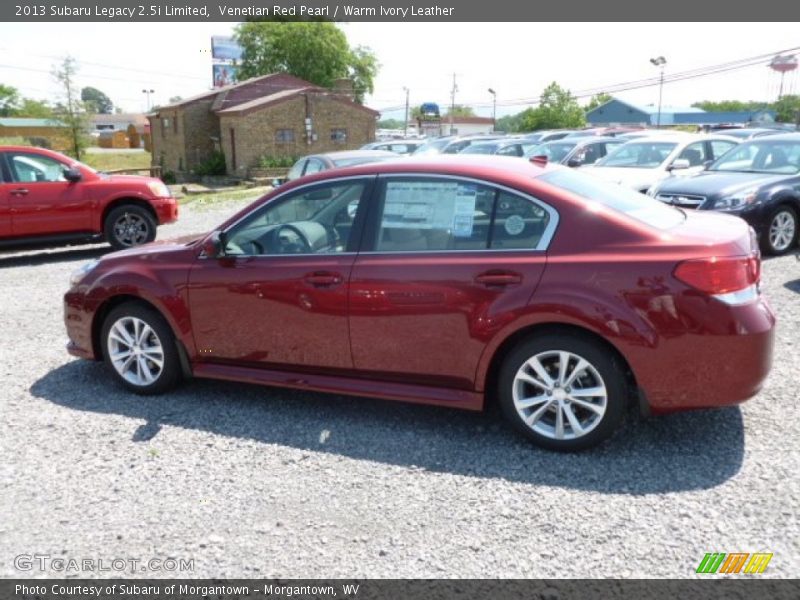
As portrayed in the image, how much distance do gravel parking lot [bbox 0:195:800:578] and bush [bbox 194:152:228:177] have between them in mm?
34668

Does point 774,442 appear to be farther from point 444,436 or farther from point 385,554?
point 385,554

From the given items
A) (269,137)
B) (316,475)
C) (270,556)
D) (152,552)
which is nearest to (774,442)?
(316,475)

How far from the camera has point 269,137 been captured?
3600cm

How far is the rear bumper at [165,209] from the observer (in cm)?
1130

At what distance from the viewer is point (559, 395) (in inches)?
146

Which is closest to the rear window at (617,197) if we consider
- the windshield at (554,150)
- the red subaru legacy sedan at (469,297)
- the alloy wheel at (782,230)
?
the red subaru legacy sedan at (469,297)

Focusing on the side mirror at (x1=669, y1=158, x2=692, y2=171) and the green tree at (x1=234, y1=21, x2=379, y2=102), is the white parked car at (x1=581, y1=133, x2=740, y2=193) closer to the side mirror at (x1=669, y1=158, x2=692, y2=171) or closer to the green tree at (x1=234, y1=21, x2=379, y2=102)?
the side mirror at (x1=669, y1=158, x2=692, y2=171)

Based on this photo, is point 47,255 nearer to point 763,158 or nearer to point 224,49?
point 763,158

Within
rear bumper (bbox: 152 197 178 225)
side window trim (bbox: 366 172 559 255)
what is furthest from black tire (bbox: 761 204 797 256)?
rear bumper (bbox: 152 197 178 225)

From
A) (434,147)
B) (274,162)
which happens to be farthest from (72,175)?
(274,162)

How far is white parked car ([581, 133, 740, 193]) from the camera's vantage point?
449 inches

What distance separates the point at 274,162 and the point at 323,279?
33.1 meters
